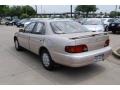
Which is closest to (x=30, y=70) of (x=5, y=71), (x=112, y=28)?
(x=5, y=71)

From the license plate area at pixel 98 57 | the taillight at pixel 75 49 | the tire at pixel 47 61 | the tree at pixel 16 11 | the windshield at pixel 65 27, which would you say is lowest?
the tire at pixel 47 61

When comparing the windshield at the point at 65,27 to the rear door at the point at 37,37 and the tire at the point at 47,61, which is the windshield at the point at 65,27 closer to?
the rear door at the point at 37,37

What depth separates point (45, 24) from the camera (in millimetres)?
5402

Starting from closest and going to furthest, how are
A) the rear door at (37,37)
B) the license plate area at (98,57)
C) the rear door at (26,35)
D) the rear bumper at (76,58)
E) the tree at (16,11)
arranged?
1. the rear bumper at (76,58)
2. the license plate area at (98,57)
3. the rear door at (37,37)
4. the rear door at (26,35)
5. the tree at (16,11)

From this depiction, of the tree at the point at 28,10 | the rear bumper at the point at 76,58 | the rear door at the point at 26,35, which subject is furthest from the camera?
the tree at the point at 28,10

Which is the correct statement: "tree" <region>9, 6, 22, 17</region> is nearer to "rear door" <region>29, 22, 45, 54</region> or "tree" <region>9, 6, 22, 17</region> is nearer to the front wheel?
"rear door" <region>29, 22, 45, 54</region>

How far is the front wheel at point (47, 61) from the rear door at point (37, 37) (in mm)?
320

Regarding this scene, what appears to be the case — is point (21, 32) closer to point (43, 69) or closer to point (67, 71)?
point (43, 69)

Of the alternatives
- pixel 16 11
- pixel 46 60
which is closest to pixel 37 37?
pixel 46 60

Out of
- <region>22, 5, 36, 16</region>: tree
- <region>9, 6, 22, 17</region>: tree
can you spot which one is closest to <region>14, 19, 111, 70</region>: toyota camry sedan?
<region>22, 5, 36, 16</region>: tree

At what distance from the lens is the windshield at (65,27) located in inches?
204

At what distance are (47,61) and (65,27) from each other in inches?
46.8

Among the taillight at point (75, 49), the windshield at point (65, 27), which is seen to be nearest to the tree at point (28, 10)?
the windshield at point (65, 27)

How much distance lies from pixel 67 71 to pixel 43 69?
0.78 meters
